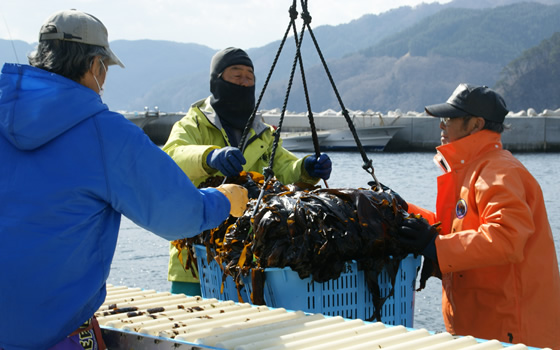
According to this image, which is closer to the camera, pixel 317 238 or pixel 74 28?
pixel 74 28

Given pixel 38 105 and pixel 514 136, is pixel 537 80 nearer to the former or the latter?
pixel 514 136

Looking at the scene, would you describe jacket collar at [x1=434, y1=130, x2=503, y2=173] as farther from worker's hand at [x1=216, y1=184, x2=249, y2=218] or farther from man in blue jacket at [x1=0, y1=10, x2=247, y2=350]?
man in blue jacket at [x1=0, y1=10, x2=247, y2=350]

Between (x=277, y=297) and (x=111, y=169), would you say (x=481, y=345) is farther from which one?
(x=111, y=169)

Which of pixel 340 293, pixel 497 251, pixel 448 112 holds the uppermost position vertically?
pixel 448 112

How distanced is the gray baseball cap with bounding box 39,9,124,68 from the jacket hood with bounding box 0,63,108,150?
0.13m

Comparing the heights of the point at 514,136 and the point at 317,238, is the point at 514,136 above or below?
below

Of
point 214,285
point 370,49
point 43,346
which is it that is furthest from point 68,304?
point 370,49

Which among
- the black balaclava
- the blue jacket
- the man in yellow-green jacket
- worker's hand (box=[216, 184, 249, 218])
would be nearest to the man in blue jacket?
the blue jacket

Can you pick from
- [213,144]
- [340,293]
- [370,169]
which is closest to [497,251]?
[340,293]

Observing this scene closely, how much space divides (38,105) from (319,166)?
2114 mm

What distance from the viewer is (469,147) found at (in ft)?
10.1

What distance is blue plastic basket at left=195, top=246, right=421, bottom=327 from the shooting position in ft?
8.55

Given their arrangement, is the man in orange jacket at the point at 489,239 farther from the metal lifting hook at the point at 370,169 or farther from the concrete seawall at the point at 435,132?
the concrete seawall at the point at 435,132

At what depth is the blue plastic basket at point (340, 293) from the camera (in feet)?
8.55
